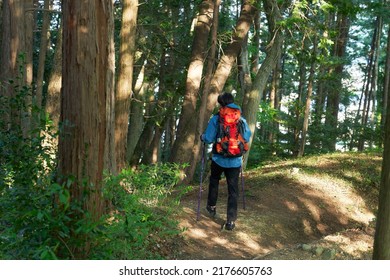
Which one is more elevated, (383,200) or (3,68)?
(3,68)

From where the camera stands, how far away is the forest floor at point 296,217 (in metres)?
8.07

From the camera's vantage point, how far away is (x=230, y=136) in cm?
881

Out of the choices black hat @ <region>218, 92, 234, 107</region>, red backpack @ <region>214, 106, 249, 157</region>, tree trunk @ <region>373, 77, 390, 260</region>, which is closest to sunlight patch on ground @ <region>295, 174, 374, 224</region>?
red backpack @ <region>214, 106, 249, 157</region>

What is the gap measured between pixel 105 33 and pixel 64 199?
2058 mm

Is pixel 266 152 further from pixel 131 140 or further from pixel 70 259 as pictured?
pixel 70 259

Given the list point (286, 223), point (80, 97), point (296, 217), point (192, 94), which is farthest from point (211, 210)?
point (192, 94)

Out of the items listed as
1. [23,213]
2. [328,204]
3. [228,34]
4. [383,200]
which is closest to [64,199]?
[23,213]

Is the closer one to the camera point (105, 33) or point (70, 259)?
point (70, 259)

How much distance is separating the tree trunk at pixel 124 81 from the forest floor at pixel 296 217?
1.87m

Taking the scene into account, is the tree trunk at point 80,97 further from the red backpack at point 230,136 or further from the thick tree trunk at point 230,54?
the thick tree trunk at point 230,54

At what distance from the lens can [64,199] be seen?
15.4 ft

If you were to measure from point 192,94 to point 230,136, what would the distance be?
6245 millimetres

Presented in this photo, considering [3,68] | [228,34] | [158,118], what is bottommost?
[158,118]

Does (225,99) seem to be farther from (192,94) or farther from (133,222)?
(192,94)
